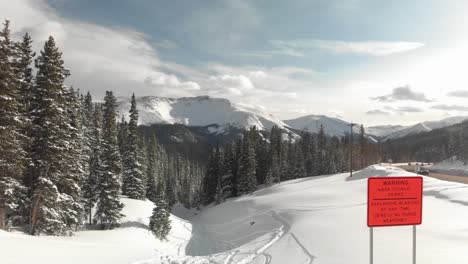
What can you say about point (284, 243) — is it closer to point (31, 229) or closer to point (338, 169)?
point (31, 229)

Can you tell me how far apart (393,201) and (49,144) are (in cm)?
2415

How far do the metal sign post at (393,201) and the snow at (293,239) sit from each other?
591cm

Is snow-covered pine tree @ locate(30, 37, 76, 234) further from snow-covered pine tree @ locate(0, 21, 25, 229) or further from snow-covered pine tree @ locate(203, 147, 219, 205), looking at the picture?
snow-covered pine tree @ locate(203, 147, 219, 205)

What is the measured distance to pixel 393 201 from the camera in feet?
38.9

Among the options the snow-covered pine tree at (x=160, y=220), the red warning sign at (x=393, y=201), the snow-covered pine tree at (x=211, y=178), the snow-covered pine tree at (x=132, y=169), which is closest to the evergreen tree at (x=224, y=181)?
the snow-covered pine tree at (x=211, y=178)

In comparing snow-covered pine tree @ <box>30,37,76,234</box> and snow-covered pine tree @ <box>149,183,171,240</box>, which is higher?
snow-covered pine tree @ <box>30,37,76,234</box>

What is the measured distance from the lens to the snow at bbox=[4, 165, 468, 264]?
18.5 m

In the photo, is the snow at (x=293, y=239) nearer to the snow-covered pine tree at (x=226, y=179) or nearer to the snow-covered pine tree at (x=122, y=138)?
the snow-covered pine tree at (x=122, y=138)

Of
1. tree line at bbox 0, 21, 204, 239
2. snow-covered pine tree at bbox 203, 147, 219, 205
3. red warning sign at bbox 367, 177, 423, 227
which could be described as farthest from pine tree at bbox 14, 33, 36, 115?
snow-covered pine tree at bbox 203, 147, 219, 205

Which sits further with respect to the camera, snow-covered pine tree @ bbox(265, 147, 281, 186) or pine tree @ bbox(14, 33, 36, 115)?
snow-covered pine tree @ bbox(265, 147, 281, 186)

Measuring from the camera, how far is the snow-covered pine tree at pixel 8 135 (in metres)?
24.4

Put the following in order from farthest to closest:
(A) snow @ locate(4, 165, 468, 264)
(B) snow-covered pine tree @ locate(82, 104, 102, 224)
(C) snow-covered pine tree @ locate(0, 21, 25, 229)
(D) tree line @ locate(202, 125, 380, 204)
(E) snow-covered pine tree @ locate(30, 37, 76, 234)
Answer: (D) tree line @ locate(202, 125, 380, 204) → (B) snow-covered pine tree @ locate(82, 104, 102, 224) → (E) snow-covered pine tree @ locate(30, 37, 76, 234) → (C) snow-covered pine tree @ locate(0, 21, 25, 229) → (A) snow @ locate(4, 165, 468, 264)

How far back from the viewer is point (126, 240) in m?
36.8

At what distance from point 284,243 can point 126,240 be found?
63.3 feet
